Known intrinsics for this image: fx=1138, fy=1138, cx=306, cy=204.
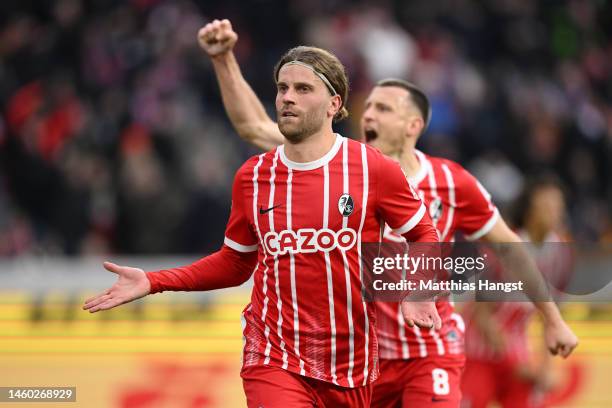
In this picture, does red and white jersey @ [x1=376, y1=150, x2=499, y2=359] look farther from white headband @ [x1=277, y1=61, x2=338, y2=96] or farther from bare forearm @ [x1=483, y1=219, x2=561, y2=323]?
white headband @ [x1=277, y1=61, x2=338, y2=96]

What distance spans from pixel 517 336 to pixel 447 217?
1.75 m

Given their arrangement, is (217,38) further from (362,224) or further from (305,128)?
(362,224)

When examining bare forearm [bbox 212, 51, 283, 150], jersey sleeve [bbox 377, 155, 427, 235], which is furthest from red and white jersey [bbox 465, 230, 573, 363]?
→ jersey sleeve [bbox 377, 155, 427, 235]

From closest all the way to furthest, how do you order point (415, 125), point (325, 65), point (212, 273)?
point (325, 65) → point (212, 273) → point (415, 125)

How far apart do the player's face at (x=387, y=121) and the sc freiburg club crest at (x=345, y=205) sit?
1.18m

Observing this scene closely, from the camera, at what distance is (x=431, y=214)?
6.00 meters

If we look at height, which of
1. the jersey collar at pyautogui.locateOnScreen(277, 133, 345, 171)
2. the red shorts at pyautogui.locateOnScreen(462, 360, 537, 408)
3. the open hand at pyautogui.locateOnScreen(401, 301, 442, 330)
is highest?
the jersey collar at pyautogui.locateOnScreen(277, 133, 345, 171)

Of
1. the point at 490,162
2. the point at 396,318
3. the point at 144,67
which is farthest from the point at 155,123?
the point at 396,318

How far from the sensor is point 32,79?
12961 millimetres

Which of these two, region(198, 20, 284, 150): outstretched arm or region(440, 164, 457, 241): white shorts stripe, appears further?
region(198, 20, 284, 150): outstretched arm

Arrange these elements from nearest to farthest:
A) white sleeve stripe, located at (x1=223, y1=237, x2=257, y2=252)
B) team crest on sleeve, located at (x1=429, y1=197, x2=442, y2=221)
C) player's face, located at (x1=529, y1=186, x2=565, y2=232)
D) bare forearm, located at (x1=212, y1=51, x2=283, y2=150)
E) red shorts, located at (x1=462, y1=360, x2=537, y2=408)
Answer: white sleeve stripe, located at (x1=223, y1=237, x2=257, y2=252) → team crest on sleeve, located at (x1=429, y1=197, x2=442, y2=221) → bare forearm, located at (x1=212, y1=51, x2=283, y2=150) → red shorts, located at (x1=462, y1=360, x2=537, y2=408) → player's face, located at (x1=529, y1=186, x2=565, y2=232)

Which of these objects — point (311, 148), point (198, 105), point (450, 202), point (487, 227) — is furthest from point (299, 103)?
point (198, 105)

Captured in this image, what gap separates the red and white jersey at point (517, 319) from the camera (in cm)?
Result: 731

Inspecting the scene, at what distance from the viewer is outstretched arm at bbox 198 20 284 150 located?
21.2 feet
